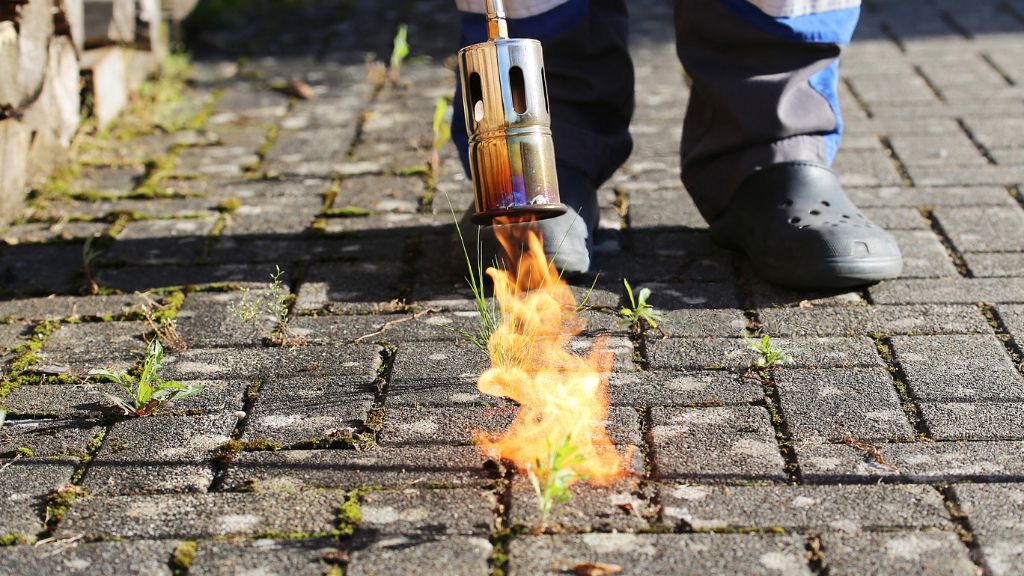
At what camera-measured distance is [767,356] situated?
2.47m

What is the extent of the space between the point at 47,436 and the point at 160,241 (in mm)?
1153

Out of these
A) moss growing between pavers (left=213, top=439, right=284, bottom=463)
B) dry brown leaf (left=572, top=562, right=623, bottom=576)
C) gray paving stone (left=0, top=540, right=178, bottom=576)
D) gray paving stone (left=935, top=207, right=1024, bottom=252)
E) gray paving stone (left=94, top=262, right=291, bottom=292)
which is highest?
dry brown leaf (left=572, top=562, right=623, bottom=576)

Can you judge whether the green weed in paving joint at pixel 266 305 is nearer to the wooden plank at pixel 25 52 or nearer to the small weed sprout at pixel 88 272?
the small weed sprout at pixel 88 272

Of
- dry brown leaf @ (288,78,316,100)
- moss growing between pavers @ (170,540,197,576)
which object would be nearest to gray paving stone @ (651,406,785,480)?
moss growing between pavers @ (170,540,197,576)

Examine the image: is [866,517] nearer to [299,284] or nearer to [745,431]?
[745,431]

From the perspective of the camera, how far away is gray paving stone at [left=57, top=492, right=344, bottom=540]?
1938 millimetres

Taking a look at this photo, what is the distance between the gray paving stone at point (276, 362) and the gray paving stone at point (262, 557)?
62 cm

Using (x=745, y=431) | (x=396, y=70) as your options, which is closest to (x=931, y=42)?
(x=396, y=70)

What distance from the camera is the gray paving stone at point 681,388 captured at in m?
2.35

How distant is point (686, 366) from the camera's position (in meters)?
2.51

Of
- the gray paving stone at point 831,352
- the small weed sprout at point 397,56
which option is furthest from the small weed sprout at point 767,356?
the small weed sprout at point 397,56

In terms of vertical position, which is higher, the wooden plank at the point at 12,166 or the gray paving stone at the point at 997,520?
the gray paving stone at the point at 997,520

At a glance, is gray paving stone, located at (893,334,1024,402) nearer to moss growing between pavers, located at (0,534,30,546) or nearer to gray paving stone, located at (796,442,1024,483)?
gray paving stone, located at (796,442,1024,483)

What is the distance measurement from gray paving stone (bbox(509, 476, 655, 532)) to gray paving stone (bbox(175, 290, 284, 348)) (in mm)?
923
